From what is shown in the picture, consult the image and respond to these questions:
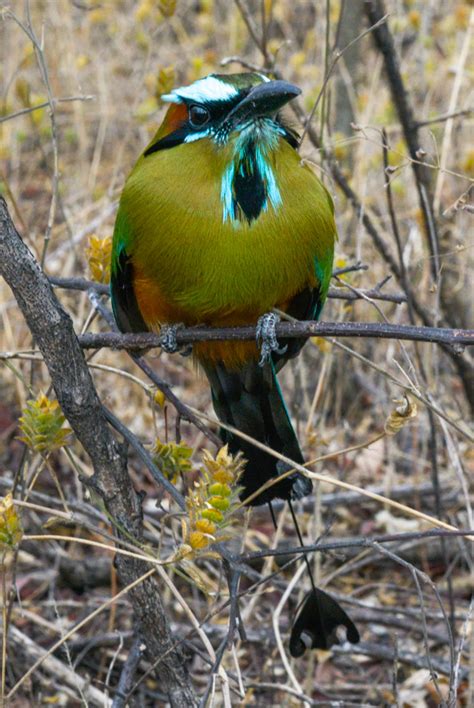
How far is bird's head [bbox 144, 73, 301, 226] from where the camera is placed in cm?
252

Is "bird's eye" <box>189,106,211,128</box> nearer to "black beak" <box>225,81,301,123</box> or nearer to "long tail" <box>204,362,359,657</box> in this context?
"black beak" <box>225,81,301,123</box>

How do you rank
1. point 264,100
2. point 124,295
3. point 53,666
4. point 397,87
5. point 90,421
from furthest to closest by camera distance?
point 397,87
point 53,666
point 124,295
point 264,100
point 90,421

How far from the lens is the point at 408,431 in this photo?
4.81 meters

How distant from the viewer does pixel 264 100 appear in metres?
2.47

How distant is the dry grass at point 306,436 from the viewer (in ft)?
9.69

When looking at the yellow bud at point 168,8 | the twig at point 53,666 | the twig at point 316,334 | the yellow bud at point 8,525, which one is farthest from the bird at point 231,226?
the twig at point 53,666

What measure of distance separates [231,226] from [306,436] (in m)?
0.93

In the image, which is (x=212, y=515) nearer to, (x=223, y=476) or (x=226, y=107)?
(x=223, y=476)

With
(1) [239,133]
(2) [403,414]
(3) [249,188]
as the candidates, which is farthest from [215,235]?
(2) [403,414]

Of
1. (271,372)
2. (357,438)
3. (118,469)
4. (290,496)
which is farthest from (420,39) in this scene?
(118,469)

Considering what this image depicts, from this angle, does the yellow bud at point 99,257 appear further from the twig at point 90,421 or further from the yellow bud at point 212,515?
the yellow bud at point 212,515

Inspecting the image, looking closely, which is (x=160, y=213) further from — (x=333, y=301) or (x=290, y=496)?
(x=333, y=301)

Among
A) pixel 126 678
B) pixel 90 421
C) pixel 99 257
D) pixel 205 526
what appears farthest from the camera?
pixel 99 257

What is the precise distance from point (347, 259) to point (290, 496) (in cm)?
107
